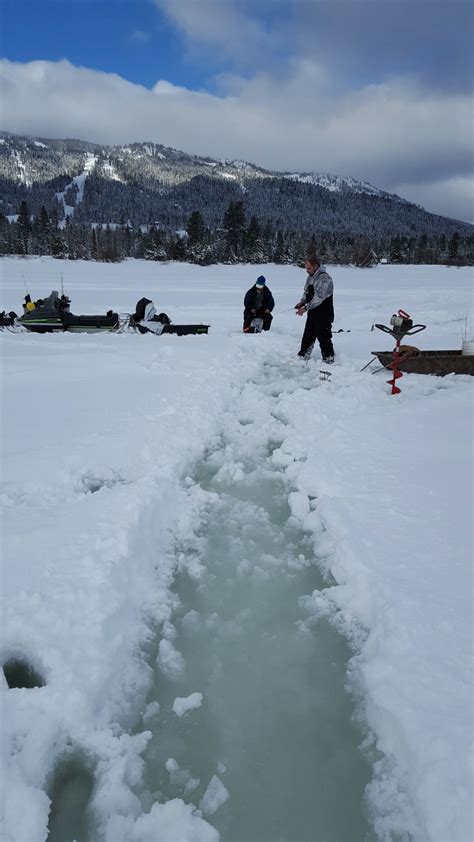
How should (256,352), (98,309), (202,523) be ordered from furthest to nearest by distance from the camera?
(98,309)
(256,352)
(202,523)

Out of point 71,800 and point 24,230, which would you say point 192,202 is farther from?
point 71,800

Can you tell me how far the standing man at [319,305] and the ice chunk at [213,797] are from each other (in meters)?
6.33

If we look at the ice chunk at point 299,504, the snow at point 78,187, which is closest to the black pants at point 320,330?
the ice chunk at point 299,504

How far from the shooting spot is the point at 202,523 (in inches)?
129

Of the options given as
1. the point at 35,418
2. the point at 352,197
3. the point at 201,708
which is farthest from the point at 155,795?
the point at 352,197

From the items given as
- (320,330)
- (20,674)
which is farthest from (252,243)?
(20,674)

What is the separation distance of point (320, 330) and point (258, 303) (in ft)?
9.92

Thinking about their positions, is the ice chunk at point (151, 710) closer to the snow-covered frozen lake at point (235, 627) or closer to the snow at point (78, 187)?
the snow-covered frozen lake at point (235, 627)

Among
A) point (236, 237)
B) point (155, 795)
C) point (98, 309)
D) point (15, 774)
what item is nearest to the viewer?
point (15, 774)

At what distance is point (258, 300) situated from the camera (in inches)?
392

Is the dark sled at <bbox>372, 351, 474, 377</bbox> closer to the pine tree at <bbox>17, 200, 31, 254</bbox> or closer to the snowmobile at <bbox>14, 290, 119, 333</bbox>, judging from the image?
the snowmobile at <bbox>14, 290, 119, 333</bbox>

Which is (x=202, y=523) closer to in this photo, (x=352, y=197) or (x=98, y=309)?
(x=98, y=309)

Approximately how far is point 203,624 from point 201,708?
0.46 m

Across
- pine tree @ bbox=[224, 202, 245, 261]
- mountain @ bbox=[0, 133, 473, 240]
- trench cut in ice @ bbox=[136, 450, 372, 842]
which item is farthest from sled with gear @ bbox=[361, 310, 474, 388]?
mountain @ bbox=[0, 133, 473, 240]
